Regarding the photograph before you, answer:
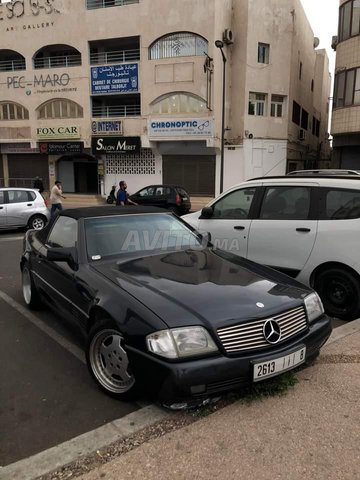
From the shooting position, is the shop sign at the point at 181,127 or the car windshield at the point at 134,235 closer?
the car windshield at the point at 134,235

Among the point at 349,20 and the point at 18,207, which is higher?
the point at 349,20

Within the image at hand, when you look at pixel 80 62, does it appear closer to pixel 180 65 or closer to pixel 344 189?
pixel 180 65

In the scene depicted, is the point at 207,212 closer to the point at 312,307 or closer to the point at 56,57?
the point at 312,307

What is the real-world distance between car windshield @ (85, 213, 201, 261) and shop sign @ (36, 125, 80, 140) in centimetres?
2511

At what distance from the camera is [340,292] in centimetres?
504

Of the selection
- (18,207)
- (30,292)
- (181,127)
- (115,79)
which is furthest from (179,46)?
(30,292)

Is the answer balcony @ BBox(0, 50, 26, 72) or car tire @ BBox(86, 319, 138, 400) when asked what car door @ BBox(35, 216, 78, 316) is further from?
balcony @ BBox(0, 50, 26, 72)

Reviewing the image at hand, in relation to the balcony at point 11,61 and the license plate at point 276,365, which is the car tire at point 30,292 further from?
the balcony at point 11,61

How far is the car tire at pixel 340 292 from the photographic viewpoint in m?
4.87

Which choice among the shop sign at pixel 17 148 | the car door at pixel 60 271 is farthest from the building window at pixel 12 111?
the car door at pixel 60 271

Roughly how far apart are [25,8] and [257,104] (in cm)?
1694

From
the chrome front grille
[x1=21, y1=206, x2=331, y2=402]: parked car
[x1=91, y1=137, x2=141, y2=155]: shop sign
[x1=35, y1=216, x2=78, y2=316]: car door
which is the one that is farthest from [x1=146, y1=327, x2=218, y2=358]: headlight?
[x1=91, y1=137, x2=141, y2=155]: shop sign

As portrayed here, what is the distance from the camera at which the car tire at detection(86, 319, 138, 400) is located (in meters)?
3.09

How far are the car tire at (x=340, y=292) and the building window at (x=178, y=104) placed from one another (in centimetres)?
2154
